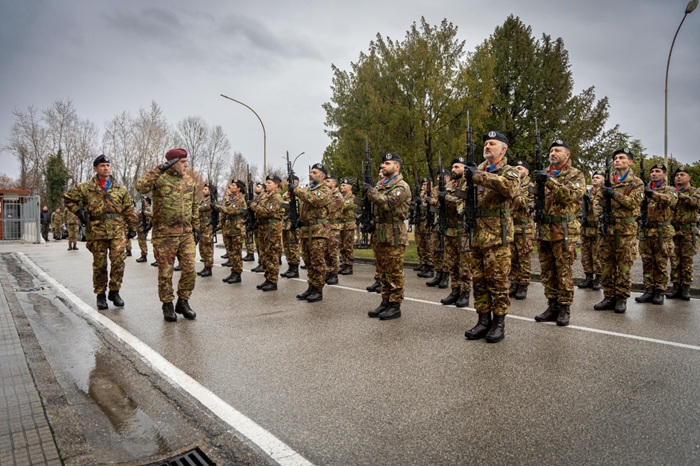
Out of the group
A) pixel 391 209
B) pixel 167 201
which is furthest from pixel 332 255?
pixel 167 201

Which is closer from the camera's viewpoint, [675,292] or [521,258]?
[675,292]

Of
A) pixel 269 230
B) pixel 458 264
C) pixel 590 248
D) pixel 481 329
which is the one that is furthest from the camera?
pixel 269 230

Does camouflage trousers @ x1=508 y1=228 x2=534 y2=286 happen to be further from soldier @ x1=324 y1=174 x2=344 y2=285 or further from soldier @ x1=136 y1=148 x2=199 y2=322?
soldier @ x1=136 y1=148 x2=199 y2=322

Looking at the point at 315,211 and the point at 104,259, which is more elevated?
the point at 315,211

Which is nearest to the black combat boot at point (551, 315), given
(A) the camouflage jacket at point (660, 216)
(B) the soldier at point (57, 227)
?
(A) the camouflage jacket at point (660, 216)

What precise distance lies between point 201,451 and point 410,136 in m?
16.4

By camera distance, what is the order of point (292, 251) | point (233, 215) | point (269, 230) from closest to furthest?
point (269, 230), point (233, 215), point (292, 251)

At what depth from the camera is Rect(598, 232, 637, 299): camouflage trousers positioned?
274 inches

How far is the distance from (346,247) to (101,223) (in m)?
6.52

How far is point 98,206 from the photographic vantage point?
7.43 metres

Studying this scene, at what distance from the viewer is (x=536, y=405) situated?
358 centimetres

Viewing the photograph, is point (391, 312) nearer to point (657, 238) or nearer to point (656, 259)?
point (656, 259)

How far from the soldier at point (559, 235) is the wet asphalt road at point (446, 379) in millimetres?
353

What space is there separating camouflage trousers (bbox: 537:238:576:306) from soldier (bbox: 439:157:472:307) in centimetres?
128
